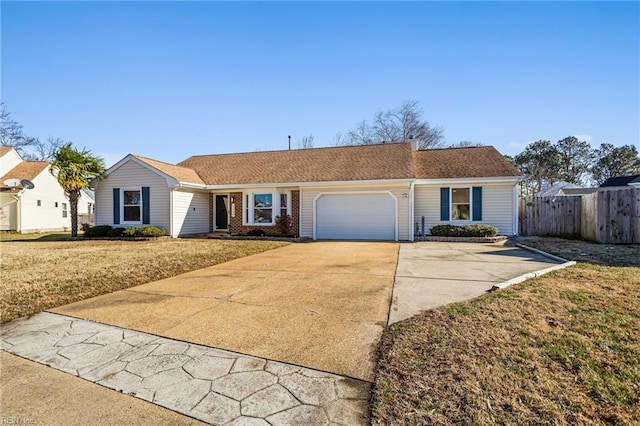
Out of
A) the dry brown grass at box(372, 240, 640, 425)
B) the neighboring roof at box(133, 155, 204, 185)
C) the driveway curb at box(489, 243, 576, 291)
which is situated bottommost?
the dry brown grass at box(372, 240, 640, 425)

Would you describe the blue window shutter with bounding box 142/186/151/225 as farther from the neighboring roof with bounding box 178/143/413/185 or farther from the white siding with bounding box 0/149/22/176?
the white siding with bounding box 0/149/22/176

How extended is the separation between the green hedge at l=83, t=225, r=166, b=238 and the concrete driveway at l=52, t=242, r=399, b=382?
8727mm

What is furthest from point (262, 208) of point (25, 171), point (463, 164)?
point (25, 171)

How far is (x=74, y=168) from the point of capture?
604 inches

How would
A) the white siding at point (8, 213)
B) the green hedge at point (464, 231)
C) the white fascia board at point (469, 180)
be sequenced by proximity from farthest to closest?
the white siding at point (8, 213) → the white fascia board at point (469, 180) → the green hedge at point (464, 231)

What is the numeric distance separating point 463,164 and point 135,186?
657 inches

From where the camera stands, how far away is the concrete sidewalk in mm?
4535

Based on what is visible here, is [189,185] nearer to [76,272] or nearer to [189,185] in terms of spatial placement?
[189,185]

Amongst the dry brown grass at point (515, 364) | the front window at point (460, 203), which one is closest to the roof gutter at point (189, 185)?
the front window at point (460, 203)

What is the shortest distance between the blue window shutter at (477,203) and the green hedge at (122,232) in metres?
14.8

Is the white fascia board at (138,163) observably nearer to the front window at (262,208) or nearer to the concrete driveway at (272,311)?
the front window at (262,208)

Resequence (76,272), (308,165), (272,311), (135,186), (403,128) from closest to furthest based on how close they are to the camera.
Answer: (272,311), (76,272), (135,186), (308,165), (403,128)

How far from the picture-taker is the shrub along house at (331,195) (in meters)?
14.4

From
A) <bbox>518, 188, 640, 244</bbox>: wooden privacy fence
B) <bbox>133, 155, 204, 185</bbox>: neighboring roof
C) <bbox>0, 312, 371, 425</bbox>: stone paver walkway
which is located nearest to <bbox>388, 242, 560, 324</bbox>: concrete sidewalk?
<bbox>0, 312, 371, 425</bbox>: stone paver walkway
